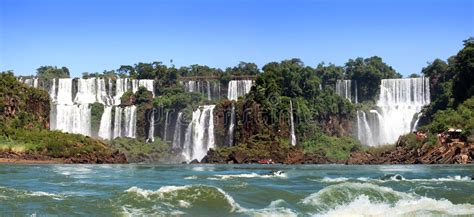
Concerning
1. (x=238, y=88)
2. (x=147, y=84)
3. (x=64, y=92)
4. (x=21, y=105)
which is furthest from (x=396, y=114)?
(x=21, y=105)

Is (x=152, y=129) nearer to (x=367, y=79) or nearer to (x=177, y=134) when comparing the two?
(x=177, y=134)

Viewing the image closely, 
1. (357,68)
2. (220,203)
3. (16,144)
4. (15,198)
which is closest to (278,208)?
(220,203)

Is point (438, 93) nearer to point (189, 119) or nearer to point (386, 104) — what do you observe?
point (386, 104)

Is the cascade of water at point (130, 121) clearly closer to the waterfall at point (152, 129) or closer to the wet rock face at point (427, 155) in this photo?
the waterfall at point (152, 129)

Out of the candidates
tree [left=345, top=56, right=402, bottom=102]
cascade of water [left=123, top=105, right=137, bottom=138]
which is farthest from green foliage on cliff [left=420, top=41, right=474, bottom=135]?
cascade of water [left=123, top=105, right=137, bottom=138]

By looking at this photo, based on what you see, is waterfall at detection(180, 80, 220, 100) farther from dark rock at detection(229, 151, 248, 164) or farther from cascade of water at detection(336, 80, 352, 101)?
dark rock at detection(229, 151, 248, 164)
